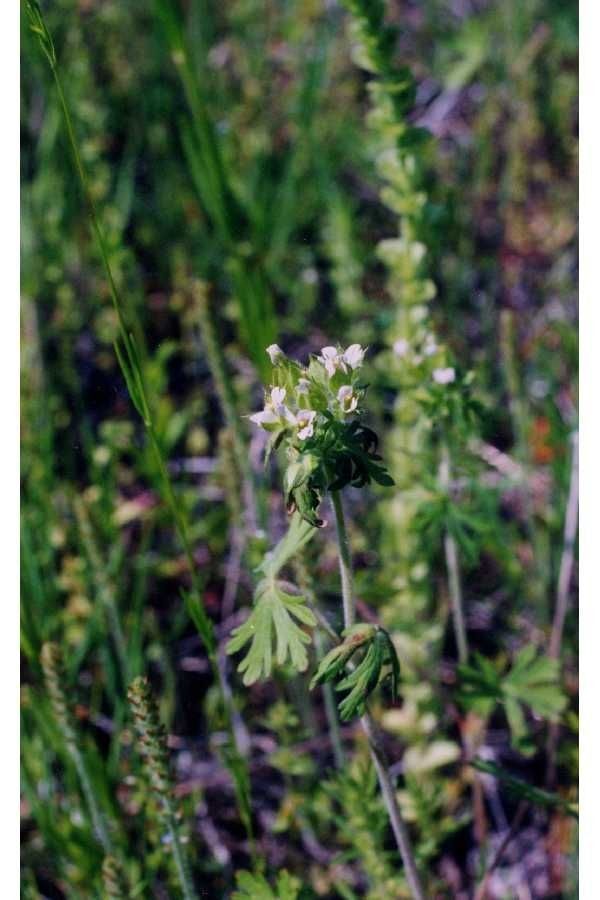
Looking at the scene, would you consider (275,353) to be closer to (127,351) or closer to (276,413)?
(276,413)

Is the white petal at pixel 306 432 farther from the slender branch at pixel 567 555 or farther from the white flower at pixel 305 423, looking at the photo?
the slender branch at pixel 567 555

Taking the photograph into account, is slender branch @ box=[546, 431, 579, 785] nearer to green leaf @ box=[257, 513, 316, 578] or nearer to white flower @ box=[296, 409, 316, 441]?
green leaf @ box=[257, 513, 316, 578]

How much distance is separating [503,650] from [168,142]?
2322mm

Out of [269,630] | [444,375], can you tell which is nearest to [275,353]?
[269,630]

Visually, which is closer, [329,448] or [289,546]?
[329,448]

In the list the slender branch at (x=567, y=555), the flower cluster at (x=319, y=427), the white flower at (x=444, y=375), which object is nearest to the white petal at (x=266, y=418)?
the flower cluster at (x=319, y=427)

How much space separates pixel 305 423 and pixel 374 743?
1.95 ft

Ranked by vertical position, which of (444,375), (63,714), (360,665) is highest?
(444,375)

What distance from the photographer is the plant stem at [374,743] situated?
5.31 feet

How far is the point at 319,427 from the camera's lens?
154 centimetres

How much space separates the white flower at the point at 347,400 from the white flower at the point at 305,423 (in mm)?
53

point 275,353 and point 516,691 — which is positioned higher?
point 275,353
